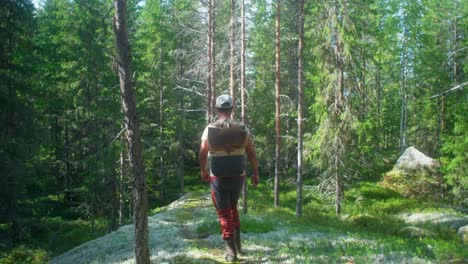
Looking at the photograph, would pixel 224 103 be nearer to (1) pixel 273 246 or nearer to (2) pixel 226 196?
(2) pixel 226 196

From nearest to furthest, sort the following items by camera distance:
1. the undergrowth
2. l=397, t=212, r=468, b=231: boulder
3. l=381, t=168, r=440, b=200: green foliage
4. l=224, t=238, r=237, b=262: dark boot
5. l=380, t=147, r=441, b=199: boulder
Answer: l=224, t=238, r=237, b=262: dark boot
the undergrowth
l=397, t=212, r=468, b=231: boulder
l=381, t=168, r=440, b=200: green foliage
l=380, t=147, r=441, b=199: boulder

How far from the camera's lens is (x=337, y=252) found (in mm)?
7613

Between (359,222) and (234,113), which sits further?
(234,113)

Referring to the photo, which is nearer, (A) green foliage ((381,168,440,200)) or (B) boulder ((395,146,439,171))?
(A) green foliage ((381,168,440,200))

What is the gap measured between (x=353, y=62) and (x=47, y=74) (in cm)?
2432

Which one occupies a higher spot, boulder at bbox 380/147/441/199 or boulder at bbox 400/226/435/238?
boulder at bbox 380/147/441/199

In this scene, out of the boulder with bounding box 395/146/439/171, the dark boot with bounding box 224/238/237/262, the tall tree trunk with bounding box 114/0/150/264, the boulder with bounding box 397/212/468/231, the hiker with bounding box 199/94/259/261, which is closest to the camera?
the tall tree trunk with bounding box 114/0/150/264

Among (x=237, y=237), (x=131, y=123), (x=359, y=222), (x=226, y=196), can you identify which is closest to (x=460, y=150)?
Result: (x=359, y=222)

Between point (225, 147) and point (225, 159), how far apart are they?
0.21m

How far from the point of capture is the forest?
60.4 ft

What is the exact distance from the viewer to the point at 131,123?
Answer: 6.80 metres

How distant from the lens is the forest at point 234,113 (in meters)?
18.4

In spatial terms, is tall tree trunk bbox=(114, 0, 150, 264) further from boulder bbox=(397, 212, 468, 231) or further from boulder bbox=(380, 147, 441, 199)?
boulder bbox=(380, 147, 441, 199)

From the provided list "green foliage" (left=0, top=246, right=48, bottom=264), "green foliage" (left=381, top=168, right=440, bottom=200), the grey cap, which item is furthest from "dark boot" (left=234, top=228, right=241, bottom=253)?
"green foliage" (left=381, top=168, right=440, bottom=200)
